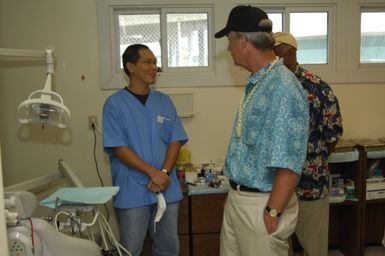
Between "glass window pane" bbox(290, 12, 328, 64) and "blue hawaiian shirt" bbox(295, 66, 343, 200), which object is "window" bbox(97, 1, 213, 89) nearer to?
"glass window pane" bbox(290, 12, 328, 64)

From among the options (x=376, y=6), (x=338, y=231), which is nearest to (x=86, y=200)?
(x=338, y=231)

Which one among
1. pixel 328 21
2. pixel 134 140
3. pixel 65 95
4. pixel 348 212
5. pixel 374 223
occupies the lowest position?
pixel 374 223

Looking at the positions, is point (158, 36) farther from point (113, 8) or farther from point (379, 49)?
point (379, 49)

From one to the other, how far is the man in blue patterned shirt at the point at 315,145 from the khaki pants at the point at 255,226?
489 millimetres

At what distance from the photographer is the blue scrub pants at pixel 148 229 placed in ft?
6.61

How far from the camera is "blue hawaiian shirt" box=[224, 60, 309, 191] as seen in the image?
1307mm

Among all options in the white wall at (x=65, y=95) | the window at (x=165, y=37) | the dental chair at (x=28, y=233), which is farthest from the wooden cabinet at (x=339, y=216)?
the dental chair at (x=28, y=233)

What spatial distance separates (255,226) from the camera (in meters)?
1.39

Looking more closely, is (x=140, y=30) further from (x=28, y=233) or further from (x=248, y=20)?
(x=28, y=233)

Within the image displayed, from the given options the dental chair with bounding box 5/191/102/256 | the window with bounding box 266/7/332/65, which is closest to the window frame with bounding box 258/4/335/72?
the window with bounding box 266/7/332/65

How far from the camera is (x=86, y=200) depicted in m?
1.40

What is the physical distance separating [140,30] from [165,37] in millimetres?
193

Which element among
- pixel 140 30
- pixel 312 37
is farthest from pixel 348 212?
pixel 140 30

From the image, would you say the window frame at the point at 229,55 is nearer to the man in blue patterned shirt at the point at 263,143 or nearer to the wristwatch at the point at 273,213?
the man in blue patterned shirt at the point at 263,143
